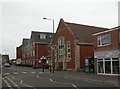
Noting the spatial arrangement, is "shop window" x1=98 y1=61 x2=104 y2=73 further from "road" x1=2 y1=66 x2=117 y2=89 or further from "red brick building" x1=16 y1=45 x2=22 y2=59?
"red brick building" x1=16 y1=45 x2=22 y2=59

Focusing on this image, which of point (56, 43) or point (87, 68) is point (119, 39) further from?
point (56, 43)

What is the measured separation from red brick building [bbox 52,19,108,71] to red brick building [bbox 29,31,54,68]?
19.1 m

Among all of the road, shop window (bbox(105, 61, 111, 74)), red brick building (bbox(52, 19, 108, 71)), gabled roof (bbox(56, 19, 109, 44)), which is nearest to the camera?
the road

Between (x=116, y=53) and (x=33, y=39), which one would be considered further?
(x=33, y=39)

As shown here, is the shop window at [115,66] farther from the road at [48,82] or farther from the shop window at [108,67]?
the road at [48,82]

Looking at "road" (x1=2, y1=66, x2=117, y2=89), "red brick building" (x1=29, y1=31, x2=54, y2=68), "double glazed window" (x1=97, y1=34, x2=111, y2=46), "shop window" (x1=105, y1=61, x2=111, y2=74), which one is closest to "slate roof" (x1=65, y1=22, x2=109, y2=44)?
"double glazed window" (x1=97, y1=34, x2=111, y2=46)

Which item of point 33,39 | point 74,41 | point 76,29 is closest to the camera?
point 74,41

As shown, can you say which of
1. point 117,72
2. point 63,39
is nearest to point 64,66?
point 63,39

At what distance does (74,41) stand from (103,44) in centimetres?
1181

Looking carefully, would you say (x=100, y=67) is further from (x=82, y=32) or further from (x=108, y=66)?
(x=82, y=32)

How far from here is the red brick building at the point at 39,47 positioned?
7344 centimetres

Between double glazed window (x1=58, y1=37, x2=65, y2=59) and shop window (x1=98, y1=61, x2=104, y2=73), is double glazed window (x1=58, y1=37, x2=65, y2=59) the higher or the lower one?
the higher one

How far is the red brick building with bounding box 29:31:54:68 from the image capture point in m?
73.4

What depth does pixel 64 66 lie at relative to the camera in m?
48.5
